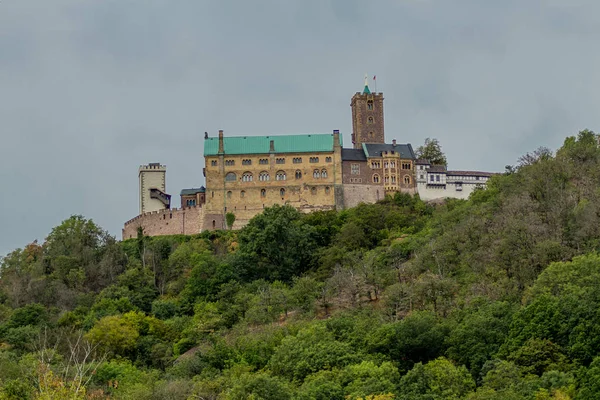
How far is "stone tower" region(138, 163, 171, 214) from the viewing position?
109625 mm

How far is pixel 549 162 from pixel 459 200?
2105 centimetres

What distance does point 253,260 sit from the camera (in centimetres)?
8769

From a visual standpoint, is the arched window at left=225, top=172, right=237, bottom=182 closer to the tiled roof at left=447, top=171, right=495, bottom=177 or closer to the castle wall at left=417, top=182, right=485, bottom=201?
the castle wall at left=417, top=182, right=485, bottom=201

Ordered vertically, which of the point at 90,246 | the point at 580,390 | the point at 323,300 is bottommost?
the point at 580,390

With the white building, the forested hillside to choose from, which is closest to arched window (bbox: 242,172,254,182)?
the forested hillside

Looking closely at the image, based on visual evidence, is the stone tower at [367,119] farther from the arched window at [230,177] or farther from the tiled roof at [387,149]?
the arched window at [230,177]

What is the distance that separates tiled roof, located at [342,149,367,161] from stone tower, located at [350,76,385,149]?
6.76 ft

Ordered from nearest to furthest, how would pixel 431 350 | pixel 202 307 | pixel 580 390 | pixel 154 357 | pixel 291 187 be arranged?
pixel 580 390 → pixel 431 350 → pixel 154 357 → pixel 202 307 → pixel 291 187

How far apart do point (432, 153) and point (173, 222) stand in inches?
1009

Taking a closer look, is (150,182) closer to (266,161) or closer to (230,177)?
(230,177)

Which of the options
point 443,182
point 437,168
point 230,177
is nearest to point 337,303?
point 230,177

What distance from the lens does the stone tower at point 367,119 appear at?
111250 millimetres

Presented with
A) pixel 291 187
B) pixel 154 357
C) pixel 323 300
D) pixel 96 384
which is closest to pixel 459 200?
pixel 291 187

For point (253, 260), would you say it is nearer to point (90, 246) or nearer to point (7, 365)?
point (90, 246)
